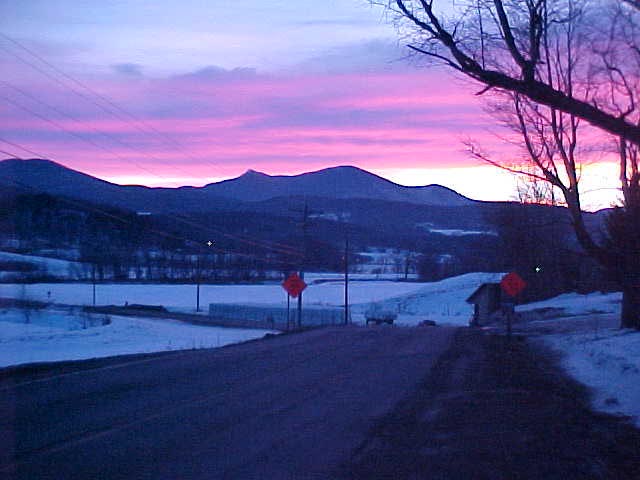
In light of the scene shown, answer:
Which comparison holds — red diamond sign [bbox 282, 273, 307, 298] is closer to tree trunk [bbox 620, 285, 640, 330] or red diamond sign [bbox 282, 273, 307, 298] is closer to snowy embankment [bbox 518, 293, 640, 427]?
snowy embankment [bbox 518, 293, 640, 427]

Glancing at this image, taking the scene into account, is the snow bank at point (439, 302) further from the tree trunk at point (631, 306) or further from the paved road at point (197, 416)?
the paved road at point (197, 416)

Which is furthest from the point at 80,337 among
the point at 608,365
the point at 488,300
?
the point at 488,300

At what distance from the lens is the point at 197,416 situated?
1512 cm

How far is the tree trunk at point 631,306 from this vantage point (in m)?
35.2

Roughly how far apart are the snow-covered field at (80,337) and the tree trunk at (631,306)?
51.3 feet

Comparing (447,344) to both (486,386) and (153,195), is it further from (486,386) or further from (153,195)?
(153,195)

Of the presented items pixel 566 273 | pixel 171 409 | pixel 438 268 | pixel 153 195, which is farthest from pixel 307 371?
pixel 438 268

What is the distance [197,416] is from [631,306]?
81.0 ft

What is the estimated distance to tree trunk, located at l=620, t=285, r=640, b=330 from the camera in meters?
35.2

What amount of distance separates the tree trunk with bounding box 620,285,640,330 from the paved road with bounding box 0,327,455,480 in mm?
12163

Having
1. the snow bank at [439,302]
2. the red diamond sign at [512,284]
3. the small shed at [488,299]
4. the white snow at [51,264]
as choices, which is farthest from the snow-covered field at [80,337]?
the snow bank at [439,302]

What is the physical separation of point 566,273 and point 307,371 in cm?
6137

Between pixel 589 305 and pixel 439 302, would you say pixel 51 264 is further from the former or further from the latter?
pixel 589 305

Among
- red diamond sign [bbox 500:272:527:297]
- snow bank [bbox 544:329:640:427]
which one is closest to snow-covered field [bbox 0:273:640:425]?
snow bank [bbox 544:329:640:427]
